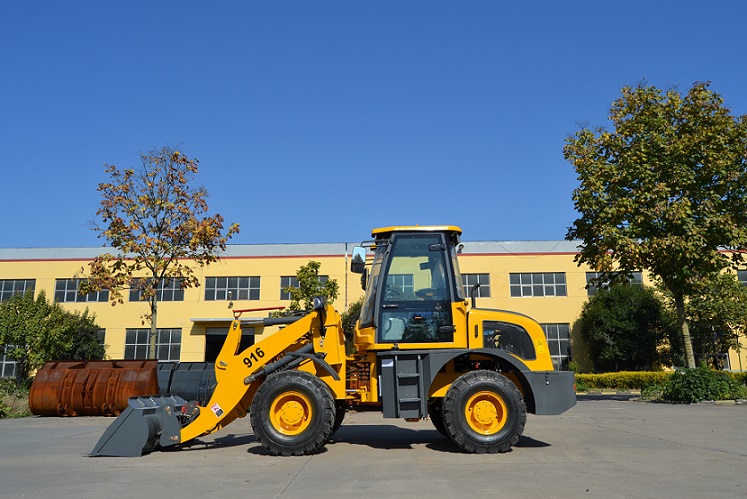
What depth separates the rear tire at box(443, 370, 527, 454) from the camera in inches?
291

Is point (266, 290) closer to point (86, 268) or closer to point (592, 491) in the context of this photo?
point (86, 268)

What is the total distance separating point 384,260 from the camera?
8.23 metres

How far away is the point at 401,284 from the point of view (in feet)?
26.6

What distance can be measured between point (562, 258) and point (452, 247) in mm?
28098

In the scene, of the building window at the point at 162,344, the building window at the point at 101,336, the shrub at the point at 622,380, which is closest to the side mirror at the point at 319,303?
the shrub at the point at 622,380

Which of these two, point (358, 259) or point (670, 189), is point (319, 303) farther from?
point (670, 189)

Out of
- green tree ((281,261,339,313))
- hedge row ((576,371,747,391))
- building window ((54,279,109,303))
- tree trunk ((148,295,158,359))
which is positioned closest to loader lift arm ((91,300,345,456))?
tree trunk ((148,295,158,359))

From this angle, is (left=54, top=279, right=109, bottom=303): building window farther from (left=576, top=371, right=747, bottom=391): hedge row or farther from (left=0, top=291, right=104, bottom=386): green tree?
(left=576, top=371, right=747, bottom=391): hedge row

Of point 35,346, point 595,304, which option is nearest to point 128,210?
point 35,346

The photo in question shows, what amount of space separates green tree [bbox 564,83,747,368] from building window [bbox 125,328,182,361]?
24.3 meters

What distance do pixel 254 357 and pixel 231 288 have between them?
27.1 meters

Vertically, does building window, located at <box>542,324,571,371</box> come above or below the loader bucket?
above

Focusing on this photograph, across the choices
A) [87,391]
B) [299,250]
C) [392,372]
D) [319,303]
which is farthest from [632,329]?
[319,303]

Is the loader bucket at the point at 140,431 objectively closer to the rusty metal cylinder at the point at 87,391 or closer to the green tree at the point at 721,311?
the rusty metal cylinder at the point at 87,391
